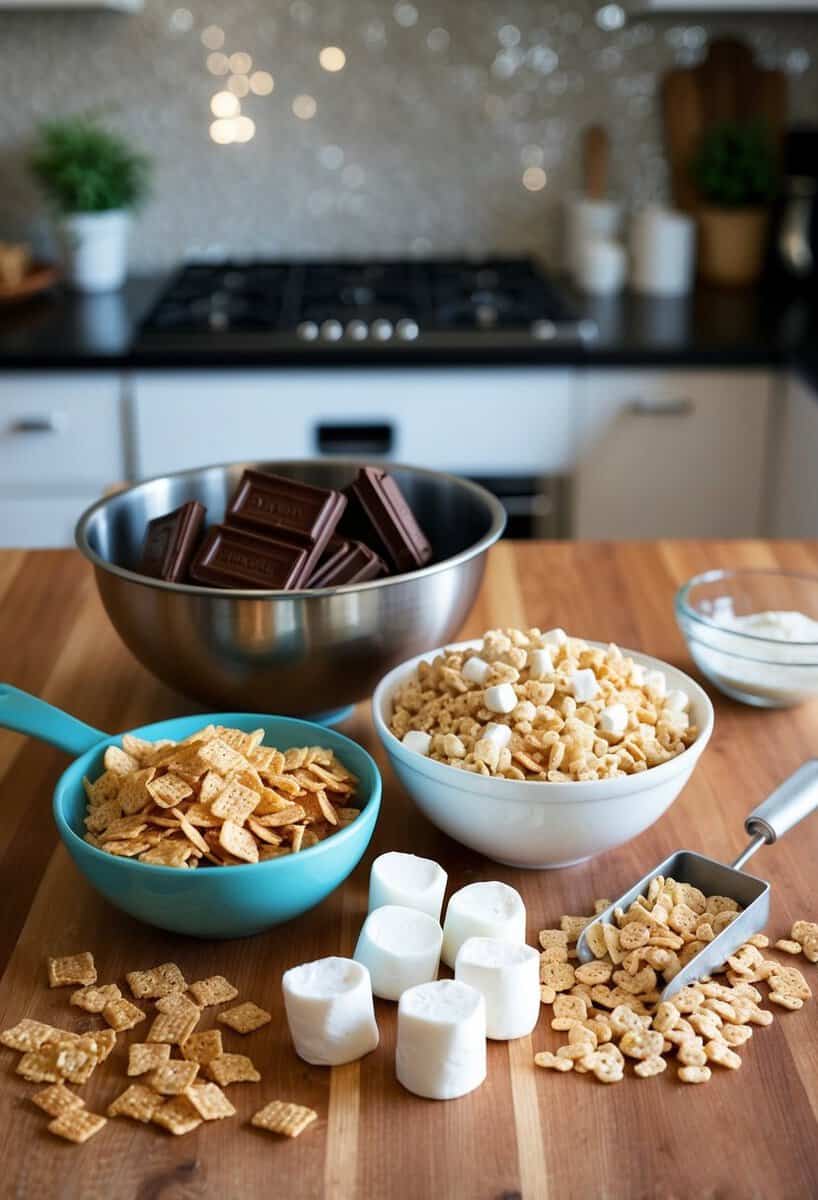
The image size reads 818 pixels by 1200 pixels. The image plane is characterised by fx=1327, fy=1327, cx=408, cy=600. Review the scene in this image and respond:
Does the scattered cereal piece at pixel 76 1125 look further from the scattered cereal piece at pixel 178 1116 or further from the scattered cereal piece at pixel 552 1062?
the scattered cereal piece at pixel 552 1062

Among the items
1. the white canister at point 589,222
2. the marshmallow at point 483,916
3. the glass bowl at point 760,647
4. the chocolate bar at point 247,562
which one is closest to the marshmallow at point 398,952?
the marshmallow at point 483,916

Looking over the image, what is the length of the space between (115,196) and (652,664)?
222 centimetres

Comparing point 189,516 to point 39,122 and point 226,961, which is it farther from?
point 39,122

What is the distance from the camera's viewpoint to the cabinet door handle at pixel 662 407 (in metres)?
2.62

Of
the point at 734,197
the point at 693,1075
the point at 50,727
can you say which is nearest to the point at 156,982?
the point at 50,727

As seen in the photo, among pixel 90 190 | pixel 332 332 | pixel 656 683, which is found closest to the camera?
pixel 656 683

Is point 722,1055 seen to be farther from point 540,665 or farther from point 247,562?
point 247,562

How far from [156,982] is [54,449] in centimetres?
186

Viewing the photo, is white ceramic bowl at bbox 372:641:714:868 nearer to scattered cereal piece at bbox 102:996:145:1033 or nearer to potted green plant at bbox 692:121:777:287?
scattered cereal piece at bbox 102:996:145:1033

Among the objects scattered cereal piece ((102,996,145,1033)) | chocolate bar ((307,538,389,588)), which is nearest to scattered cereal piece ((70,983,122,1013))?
scattered cereal piece ((102,996,145,1033))

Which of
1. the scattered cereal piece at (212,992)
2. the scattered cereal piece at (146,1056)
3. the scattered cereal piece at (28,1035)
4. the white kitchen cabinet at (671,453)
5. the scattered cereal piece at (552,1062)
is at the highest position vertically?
the scattered cereal piece at (146,1056)

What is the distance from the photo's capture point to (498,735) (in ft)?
3.30

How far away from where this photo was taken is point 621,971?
918 millimetres

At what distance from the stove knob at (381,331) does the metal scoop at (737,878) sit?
1613 mm
